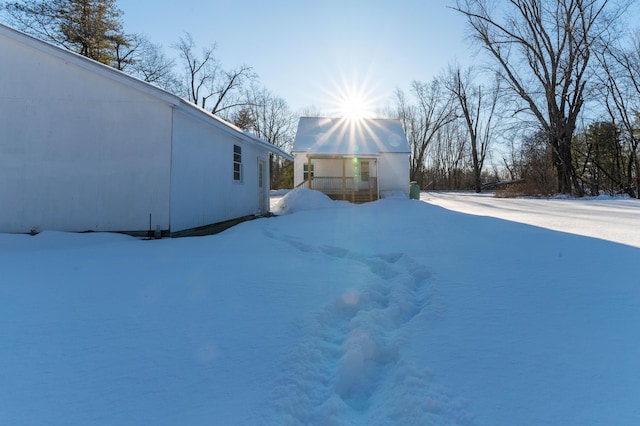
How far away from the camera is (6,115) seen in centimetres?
698

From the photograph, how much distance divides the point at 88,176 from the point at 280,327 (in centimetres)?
663

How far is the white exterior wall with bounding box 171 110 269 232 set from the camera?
7.39m

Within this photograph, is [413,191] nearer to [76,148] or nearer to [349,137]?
[349,137]

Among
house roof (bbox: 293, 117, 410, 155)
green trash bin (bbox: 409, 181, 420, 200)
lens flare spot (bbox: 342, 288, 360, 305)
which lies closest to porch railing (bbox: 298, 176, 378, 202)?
house roof (bbox: 293, 117, 410, 155)

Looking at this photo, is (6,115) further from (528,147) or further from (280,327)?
(528,147)

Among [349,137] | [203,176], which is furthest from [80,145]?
[349,137]

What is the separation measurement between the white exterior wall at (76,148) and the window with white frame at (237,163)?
145 inches

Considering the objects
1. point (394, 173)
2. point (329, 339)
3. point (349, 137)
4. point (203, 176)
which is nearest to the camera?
point (329, 339)

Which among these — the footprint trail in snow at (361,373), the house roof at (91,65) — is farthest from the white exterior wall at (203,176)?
the footprint trail in snow at (361,373)

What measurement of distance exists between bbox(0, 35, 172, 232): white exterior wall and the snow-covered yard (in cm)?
264

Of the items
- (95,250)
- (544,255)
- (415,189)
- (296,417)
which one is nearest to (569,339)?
(296,417)

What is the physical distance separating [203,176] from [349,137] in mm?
13608

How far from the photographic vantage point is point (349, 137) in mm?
20703

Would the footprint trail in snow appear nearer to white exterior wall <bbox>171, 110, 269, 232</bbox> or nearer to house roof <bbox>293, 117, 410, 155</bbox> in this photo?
white exterior wall <bbox>171, 110, 269, 232</bbox>
